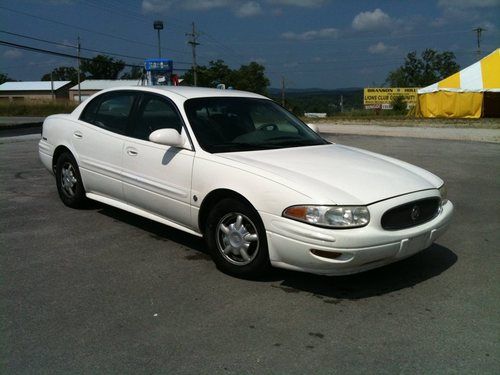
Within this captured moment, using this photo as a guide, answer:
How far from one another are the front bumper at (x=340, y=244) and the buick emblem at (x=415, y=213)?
0.09 m

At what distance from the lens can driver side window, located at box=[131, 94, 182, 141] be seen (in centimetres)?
493

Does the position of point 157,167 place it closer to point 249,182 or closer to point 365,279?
point 249,182

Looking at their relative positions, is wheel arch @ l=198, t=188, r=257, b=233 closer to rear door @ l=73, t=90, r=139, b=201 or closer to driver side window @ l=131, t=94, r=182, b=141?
driver side window @ l=131, t=94, r=182, b=141

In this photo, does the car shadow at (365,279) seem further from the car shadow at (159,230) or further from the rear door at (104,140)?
the rear door at (104,140)

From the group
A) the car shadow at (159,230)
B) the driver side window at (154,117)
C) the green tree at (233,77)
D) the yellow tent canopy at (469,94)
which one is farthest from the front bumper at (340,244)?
the green tree at (233,77)

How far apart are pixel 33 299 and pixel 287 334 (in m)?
1.85

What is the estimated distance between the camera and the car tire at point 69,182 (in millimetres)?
6035

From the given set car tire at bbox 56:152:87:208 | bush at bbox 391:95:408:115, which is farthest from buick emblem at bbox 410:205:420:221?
bush at bbox 391:95:408:115

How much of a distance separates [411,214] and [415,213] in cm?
6

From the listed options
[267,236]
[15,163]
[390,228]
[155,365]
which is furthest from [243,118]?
[15,163]

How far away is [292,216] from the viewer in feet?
12.3

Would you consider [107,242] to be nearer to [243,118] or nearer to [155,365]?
[243,118]

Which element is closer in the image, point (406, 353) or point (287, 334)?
point (406, 353)

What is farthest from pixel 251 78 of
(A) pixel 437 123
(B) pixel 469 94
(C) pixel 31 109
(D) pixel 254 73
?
(A) pixel 437 123
